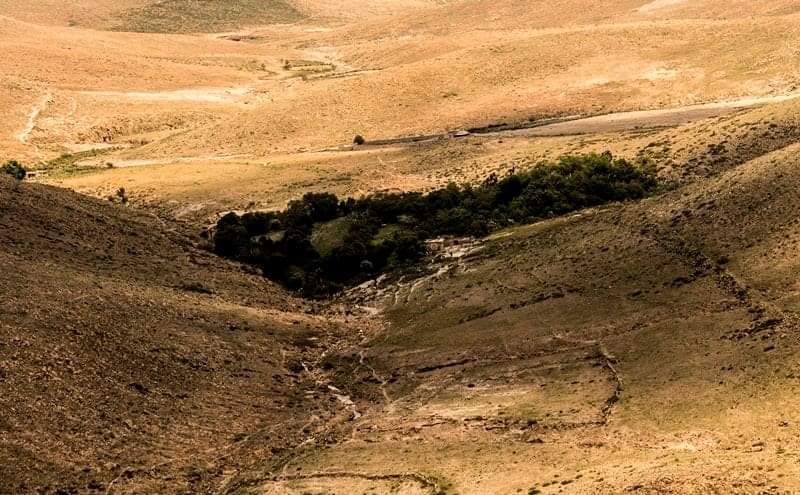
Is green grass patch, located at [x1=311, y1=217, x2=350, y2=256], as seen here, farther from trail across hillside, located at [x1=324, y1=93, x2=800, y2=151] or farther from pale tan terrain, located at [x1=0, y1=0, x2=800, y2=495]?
trail across hillside, located at [x1=324, y1=93, x2=800, y2=151]

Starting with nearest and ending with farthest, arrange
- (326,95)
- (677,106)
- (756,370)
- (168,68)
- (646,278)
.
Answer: (756,370) < (646,278) < (677,106) < (326,95) < (168,68)

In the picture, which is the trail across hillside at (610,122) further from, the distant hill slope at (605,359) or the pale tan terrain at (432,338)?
the distant hill slope at (605,359)

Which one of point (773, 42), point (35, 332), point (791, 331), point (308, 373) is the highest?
point (773, 42)

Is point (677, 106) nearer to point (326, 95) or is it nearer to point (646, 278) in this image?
point (326, 95)

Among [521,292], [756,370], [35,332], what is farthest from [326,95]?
[756,370]

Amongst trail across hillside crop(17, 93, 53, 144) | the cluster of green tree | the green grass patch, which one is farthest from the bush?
the green grass patch

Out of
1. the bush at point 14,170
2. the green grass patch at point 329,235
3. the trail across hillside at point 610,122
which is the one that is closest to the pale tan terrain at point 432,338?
the trail across hillside at point 610,122
